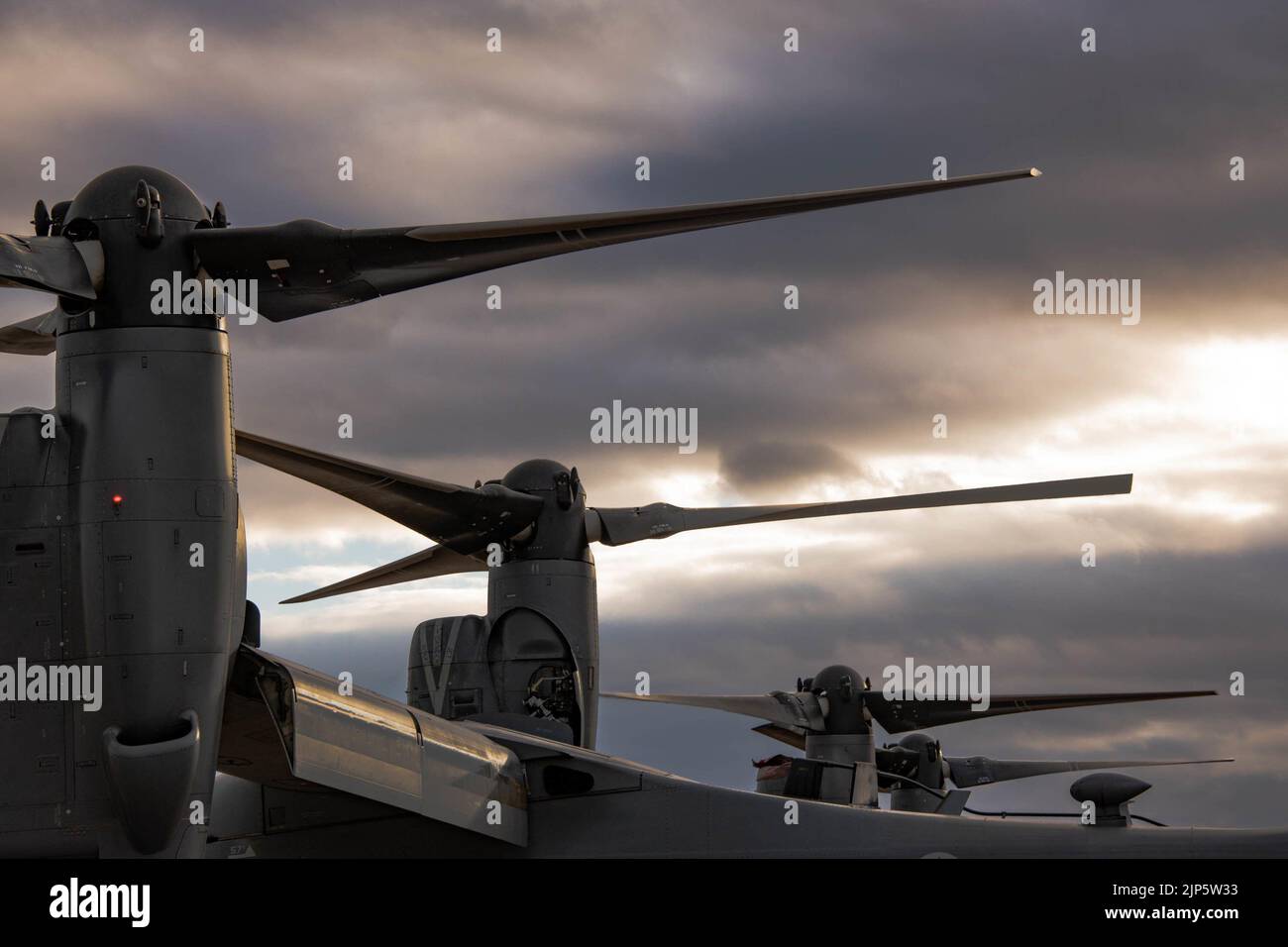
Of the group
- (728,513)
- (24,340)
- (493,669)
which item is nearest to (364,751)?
(24,340)

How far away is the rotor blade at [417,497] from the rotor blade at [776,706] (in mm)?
13071

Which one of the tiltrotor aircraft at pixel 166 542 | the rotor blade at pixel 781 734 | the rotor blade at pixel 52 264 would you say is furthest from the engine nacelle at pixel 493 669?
the rotor blade at pixel 781 734

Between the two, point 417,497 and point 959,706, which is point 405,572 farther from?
point 959,706

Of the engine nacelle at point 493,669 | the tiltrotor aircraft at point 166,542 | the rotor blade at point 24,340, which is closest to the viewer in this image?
the tiltrotor aircraft at point 166,542

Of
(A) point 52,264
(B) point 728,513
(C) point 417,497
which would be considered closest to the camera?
(A) point 52,264

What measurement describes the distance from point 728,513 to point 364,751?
17247mm

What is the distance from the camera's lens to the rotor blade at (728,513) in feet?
95.0

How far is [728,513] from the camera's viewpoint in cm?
3531

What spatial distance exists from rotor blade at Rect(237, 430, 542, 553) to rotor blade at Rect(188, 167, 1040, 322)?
371 inches

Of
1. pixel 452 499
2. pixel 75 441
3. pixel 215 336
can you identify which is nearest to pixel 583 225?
pixel 215 336
